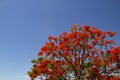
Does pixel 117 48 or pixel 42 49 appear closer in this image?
pixel 117 48

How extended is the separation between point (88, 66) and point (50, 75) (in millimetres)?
5199

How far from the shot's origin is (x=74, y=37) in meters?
30.5

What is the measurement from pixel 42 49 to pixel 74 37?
4667 millimetres

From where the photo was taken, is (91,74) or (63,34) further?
(63,34)

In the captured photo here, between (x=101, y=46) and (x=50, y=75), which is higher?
(x=101, y=46)

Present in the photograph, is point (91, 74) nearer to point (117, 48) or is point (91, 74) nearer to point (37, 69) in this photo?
point (117, 48)

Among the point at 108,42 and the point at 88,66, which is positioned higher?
the point at 108,42

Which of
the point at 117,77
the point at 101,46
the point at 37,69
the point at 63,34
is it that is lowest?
the point at 117,77

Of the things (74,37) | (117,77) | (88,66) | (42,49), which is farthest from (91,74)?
(42,49)

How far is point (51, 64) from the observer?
29984 mm

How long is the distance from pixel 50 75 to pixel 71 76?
2799 mm

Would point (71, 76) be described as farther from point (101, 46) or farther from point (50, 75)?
point (101, 46)

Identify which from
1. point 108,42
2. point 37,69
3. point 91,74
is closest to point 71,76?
point 91,74

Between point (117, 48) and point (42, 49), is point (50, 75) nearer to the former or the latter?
point (42, 49)
